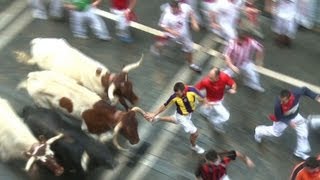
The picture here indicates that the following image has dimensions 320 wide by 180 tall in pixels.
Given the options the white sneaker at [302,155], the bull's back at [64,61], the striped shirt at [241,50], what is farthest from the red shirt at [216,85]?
the bull's back at [64,61]

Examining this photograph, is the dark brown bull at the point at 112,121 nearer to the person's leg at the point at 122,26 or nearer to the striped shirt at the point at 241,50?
the striped shirt at the point at 241,50

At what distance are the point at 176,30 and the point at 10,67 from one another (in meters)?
3.49

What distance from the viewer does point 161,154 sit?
1133cm

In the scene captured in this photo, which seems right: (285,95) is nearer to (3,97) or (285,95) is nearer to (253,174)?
(253,174)

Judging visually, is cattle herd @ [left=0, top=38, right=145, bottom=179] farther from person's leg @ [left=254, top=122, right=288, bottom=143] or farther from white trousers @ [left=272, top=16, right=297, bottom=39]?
white trousers @ [left=272, top=16, right=297, bottom=39]

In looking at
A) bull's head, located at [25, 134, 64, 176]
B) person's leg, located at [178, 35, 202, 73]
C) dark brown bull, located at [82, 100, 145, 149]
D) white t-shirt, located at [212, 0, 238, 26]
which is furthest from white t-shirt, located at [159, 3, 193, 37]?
bull's head, located at [25, 134, 64, 176]

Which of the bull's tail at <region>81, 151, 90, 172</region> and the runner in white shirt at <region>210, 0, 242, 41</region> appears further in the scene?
the runner in white shirt at <region>210, 0, 242, 41</region>

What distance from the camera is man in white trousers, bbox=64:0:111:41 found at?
12.8 m

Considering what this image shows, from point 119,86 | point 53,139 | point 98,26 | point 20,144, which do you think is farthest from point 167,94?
point 20,144

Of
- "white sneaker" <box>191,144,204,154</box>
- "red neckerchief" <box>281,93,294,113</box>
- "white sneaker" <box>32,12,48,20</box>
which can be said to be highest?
"red neckerchief" <box>281,93,294,113</box>

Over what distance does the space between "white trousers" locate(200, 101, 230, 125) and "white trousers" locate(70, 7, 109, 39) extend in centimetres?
303

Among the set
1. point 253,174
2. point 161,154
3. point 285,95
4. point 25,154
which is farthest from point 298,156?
point 25,154

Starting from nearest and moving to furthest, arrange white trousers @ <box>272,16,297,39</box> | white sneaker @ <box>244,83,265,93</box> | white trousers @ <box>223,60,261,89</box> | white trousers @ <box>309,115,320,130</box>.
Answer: white trousers @ <box>309,115,320,130</box> → white trousers @ <box>223,60,261,89</box> → white sneaker @ <box>244,83,265,93</box> → white trousers @ <box>272,16,297,39</box>

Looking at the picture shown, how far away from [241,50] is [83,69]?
286 cm
